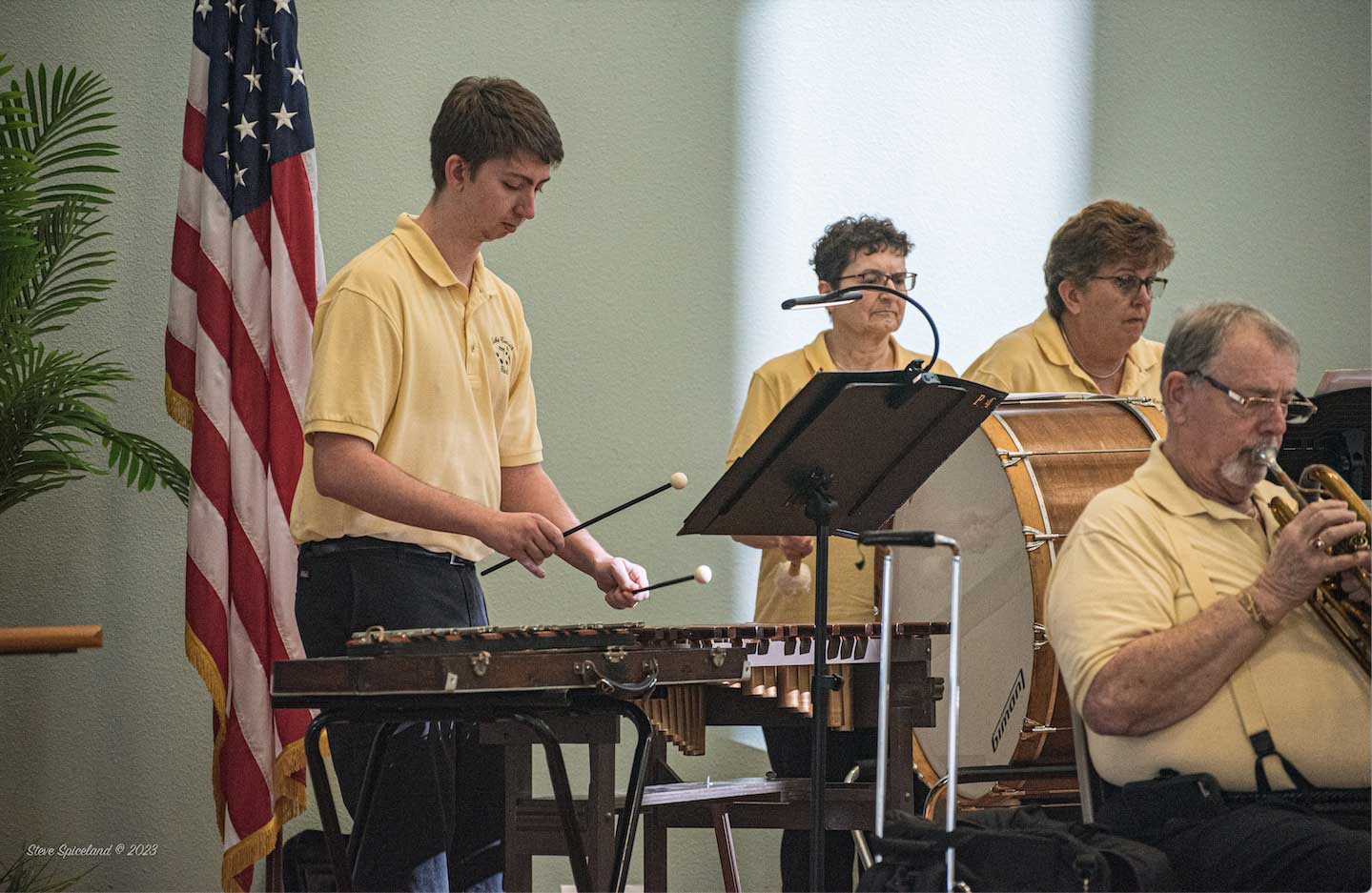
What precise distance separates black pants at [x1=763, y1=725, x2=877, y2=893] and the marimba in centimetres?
84

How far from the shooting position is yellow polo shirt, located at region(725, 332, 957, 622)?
348cm

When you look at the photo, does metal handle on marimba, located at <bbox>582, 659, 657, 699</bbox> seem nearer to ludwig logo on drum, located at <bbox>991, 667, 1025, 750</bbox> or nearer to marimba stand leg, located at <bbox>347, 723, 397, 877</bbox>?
marimba stand leg, located at <bbox>347, 723, 397, 877</bbox>

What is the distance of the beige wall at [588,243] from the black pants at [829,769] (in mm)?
1069

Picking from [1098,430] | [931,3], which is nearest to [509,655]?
[1098,430]

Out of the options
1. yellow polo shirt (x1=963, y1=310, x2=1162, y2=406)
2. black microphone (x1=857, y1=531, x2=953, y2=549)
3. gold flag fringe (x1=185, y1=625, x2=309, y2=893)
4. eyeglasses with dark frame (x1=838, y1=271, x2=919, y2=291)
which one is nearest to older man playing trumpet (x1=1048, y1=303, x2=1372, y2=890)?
black microphone (x1=857, y1=531, x2=953, y2=549)

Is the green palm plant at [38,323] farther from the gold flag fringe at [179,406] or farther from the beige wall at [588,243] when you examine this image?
the beige wall at [588,243]

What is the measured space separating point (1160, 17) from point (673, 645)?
3.65 meters

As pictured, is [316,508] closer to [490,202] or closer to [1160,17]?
[490,202]

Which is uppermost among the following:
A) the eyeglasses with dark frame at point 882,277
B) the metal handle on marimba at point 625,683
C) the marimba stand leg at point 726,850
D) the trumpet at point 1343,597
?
the eyeglasses with dark frame at point 882,277

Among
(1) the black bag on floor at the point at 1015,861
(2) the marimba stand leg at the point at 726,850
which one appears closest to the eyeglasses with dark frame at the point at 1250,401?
(1) the black bag on floor at the point at 1015,861

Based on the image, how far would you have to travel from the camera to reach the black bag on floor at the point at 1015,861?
1839mm

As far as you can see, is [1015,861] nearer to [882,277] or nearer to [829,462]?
[829,462]

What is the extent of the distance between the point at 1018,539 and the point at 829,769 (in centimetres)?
74

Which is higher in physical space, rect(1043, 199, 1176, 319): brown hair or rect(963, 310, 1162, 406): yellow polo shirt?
rect(1043, 199, 1176, 319): brown hair
